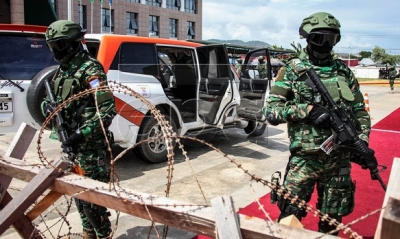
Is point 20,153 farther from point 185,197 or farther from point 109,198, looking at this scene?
point 185,197

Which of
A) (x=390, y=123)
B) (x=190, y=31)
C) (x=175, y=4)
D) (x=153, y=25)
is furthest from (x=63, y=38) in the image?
(x=190, y=31)

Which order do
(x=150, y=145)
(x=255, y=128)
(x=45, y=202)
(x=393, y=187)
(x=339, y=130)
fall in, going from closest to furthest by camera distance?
1. (x=393, y=187)
2. (x=45, y=202)
3. (x=339, y=130)
4. (x=150, y=145)
5. (x=255, y=128)

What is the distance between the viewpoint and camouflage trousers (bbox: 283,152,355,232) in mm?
2395

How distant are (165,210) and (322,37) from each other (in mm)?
1527

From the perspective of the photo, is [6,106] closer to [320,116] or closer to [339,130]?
[320,116]

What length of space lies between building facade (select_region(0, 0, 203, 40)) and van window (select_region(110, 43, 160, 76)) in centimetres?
1553

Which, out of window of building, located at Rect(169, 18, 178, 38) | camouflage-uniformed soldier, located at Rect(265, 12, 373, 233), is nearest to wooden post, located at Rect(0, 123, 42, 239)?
camouflage-uniformed soldier, located at Rect(265, 12, 373, 233)

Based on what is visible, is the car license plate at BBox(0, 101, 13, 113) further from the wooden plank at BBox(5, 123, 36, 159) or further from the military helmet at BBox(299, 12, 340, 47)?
the military helmet at BBox(299, 12, 340, 47)

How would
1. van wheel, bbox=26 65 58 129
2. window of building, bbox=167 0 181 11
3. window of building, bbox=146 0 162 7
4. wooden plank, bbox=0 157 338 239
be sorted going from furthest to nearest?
window of building, bbox=167 0 181 11, window of building, bbox=146 0 162 7, van wheel, bbox=26 65 58 129, wooden plank, bbox=0 157 338 239

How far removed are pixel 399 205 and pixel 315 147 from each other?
1.42m

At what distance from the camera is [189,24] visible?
1641 inches

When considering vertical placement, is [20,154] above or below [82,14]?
below

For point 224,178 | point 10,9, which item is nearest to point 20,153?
point 224,178

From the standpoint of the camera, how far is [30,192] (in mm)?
1873
